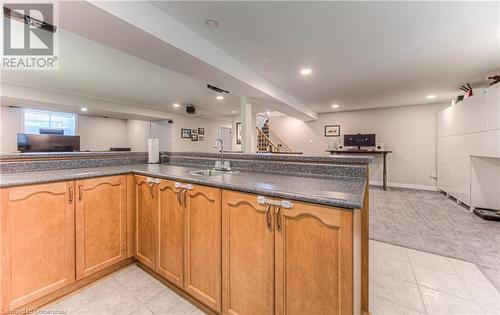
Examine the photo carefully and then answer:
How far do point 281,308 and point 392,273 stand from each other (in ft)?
4.61

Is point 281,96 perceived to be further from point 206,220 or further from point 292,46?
point 206,220

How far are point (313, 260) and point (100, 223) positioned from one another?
5.76ft

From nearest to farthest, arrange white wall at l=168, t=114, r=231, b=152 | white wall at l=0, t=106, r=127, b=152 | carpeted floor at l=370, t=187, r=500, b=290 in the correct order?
carpeted floor at l=370, t=187, r=500, b=290
white wall at l=0, t=106, r=127, b=152
white wall at l=168, t=114, r=231, b=152

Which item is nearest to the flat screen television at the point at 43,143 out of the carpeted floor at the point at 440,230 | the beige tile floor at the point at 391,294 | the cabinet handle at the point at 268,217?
the beige tile floor at the point at 391,294

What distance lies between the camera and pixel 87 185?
1668mm

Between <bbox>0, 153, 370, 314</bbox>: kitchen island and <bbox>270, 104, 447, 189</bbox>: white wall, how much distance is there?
18.2ft

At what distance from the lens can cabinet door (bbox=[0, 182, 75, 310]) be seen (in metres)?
1.33

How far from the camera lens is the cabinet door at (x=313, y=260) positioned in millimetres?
917

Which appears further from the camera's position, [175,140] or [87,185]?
[175,140]

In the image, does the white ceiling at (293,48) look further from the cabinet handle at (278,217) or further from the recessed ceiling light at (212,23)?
the cabinet handle at (278,217)

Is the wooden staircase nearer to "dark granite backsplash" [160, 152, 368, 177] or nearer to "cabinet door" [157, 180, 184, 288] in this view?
"dark granite backsplash" [160, 152, 368, 177]

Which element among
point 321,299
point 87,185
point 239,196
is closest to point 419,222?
point 321,299

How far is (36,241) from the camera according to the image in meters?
1.44

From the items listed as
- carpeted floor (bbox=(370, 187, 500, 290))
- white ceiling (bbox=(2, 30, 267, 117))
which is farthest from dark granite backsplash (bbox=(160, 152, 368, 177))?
white ceiling (bbox=(2, 30, 267, 117))
